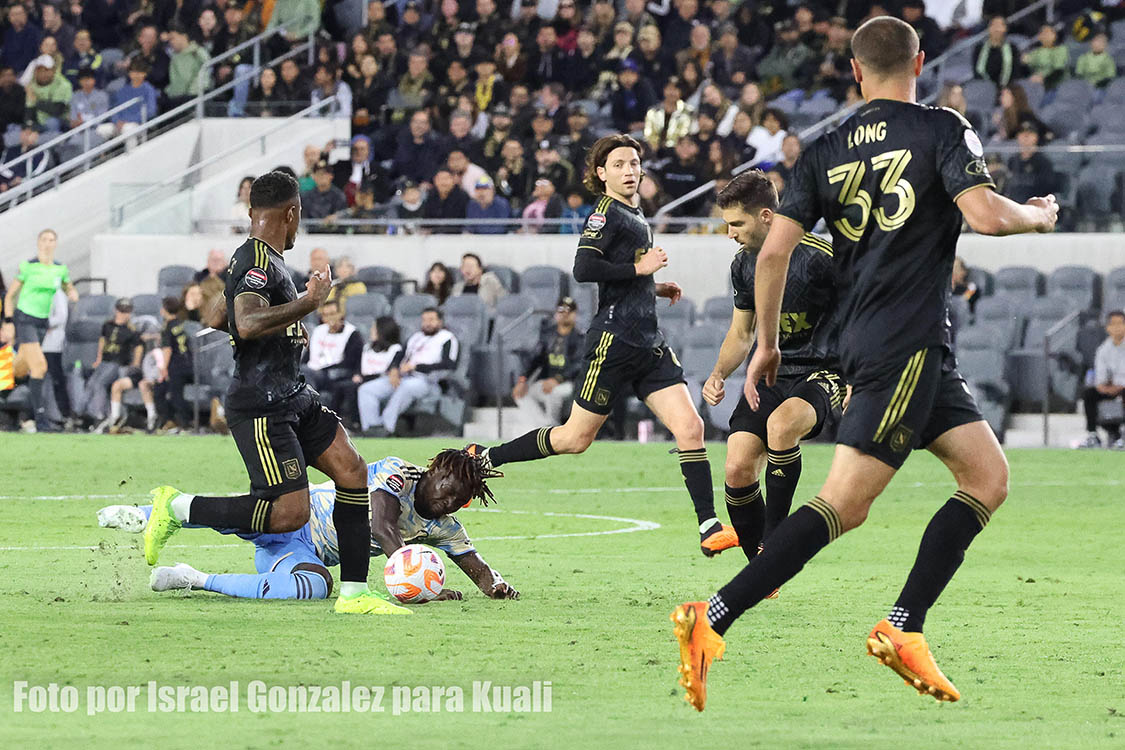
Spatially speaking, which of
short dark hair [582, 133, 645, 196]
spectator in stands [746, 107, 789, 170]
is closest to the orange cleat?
short dark hair [582, 133, 645, 196]

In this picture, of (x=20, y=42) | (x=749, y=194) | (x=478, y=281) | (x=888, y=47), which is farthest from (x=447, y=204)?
(x=888, y=47)

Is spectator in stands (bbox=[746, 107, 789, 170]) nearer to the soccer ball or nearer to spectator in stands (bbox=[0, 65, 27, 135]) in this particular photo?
spectator in stands (bbox=[0, 65, 27, 135])

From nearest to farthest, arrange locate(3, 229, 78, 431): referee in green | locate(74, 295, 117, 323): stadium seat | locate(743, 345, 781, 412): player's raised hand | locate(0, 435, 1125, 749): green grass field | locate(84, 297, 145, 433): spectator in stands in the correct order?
locate(0, 435, 1125, 749): green grass field → locate(743, 345, 781, 412): player's raised hand → locate(84, 297, 145, 433): spectator in stands → locate(3, 229, 78, 431): referee in green → locate(74, 295, 117, 323): stadium seat

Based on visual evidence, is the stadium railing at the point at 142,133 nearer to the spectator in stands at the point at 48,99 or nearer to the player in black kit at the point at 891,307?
the spectator in stands at the point at 48,99

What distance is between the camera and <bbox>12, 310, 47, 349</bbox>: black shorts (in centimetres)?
2355

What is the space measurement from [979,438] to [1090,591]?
11.8 feet

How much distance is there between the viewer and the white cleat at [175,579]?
28.9ft

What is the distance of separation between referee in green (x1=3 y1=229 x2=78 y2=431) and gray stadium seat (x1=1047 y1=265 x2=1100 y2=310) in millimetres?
12397

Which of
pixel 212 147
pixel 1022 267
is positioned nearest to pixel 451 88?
pixel 212 147

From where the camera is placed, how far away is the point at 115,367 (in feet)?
76.2

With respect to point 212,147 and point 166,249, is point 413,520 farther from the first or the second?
point 212,147

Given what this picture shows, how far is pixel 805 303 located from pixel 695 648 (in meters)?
3.79

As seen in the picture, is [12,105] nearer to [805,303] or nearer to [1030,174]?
[1030,174]

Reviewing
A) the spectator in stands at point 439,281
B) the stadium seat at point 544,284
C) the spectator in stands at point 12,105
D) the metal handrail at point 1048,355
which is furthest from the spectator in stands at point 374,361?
the spectator in stands at point 12,105
